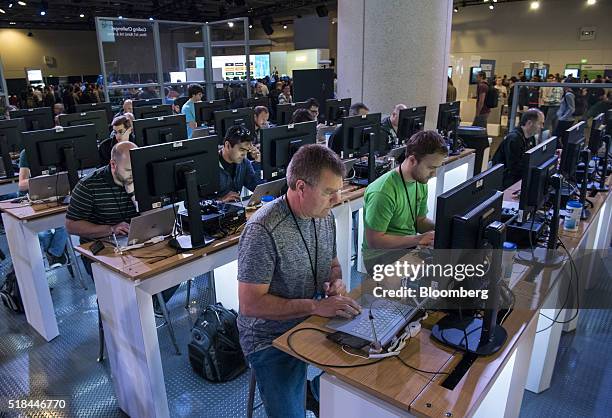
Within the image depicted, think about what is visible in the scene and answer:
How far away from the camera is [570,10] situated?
46.5ft

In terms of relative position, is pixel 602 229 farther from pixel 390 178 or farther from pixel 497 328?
pixel 497 328

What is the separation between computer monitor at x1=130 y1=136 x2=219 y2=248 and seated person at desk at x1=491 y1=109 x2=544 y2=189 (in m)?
3.08

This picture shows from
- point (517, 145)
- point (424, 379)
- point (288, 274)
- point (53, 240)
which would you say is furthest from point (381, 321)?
point (517, 145)

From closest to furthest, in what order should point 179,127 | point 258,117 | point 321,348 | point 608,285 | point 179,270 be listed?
1. point 321,348
2. point 179,270
3. point 608,285
4. point 179,127
5. point 258,117

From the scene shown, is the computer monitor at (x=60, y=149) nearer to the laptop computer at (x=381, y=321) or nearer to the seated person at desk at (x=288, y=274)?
the seated person at desk at (x=288, y=274)

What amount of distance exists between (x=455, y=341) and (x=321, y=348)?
0.45m

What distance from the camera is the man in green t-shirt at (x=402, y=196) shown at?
2.23 m

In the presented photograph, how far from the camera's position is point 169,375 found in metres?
2.69

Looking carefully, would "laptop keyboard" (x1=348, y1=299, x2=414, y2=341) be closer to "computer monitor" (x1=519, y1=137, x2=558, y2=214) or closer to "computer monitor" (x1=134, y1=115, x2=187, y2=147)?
"computer monitor" (x1=519, y1=137, x2=558, y2=214)

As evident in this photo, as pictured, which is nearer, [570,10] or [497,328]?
[497,328]

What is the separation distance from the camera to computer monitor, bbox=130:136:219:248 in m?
2.27

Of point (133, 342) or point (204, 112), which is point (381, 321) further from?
point (204, 112)

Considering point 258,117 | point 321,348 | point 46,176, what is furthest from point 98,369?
point 258,117

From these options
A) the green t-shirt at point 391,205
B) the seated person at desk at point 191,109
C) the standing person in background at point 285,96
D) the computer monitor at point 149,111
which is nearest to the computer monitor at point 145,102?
the seated person at desk at point 191,109
